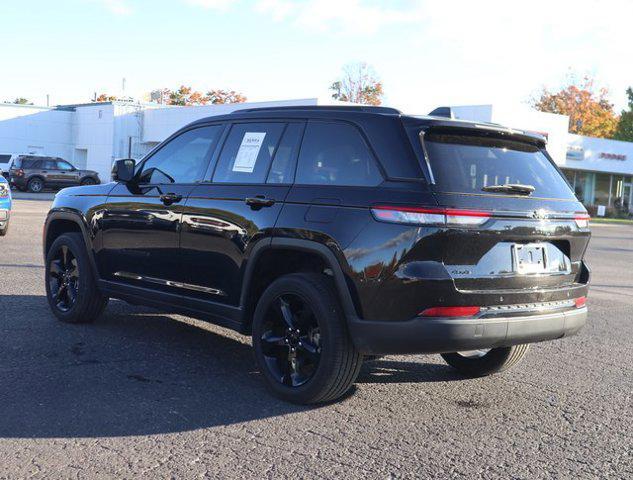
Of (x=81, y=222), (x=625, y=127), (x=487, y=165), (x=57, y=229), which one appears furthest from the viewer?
(x=625, y=127)

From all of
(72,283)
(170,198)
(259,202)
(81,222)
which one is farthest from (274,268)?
(72,283)

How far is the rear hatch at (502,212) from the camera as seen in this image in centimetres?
432

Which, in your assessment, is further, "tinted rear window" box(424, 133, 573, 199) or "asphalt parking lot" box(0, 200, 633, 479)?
"tinted rear window" box(424, 133, 573, 199)

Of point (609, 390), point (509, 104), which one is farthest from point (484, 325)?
point (509, 104)

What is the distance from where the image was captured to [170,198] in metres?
5.75

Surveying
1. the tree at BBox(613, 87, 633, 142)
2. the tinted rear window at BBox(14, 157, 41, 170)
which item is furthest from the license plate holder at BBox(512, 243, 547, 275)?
the tree at BBox(613, 87, 633, 142)

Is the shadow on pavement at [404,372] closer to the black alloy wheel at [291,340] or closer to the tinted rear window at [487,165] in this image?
the black alloy wheel at [291,340]

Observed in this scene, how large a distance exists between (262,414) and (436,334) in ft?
3.88

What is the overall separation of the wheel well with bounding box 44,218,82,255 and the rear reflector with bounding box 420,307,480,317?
3964 millimetres

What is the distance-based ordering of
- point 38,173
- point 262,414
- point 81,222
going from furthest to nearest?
1. point 38,173
2. point 81,222
3. point 262,414

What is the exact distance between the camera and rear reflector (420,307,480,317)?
168 inches

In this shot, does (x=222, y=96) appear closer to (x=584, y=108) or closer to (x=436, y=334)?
(x=584, y=108)

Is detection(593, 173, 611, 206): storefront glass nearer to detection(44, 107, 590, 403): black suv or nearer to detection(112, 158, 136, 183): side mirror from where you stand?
detection(44, 107, 590, 403): black suv

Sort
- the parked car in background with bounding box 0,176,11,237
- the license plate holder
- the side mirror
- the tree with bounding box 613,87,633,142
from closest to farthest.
→ the license plate holder
the side mirror
the parked car in background with bounding box 0,176,11,237
the tree with bounding box 613,87,633,142
